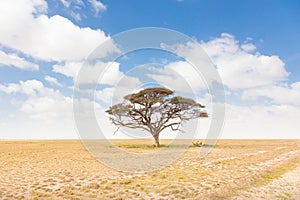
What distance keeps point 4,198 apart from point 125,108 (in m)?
38.0

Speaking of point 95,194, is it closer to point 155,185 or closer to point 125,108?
point 155,185

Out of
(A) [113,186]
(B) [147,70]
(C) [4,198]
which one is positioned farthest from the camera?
(B) [147,70]

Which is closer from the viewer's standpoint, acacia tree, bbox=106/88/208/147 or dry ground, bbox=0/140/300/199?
dry ground, bbox=0/140/300/199

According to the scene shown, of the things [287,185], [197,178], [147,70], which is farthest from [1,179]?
[147,70]

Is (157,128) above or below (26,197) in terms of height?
above

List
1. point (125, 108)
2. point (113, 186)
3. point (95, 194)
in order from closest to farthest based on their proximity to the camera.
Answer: point (95, 194) → point (113, 186) → point (125, 108)

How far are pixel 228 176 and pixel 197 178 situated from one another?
2.32m

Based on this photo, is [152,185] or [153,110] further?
[153,110]

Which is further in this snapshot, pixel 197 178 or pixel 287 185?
pixel 197 178

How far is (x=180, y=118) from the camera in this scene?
52281 millimetres

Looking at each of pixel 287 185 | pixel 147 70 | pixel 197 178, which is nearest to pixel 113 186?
pixel 197 178

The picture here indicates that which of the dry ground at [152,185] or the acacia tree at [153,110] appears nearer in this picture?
the dry ground at [152,185]

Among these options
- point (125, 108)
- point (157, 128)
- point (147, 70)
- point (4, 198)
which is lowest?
point (4, 198)

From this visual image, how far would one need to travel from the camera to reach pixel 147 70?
4481cm
